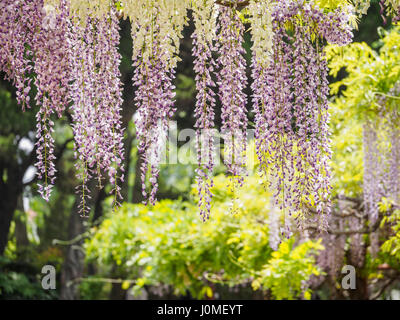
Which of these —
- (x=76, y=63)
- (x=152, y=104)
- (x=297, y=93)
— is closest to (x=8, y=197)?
(x=76, y=63)

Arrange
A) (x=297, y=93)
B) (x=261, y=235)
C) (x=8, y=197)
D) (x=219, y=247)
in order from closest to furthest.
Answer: (x=297, y=93) → (x=261, y=235) → (x=219, y=247) → (x=8, y=197)

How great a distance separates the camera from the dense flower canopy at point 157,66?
2.46 m

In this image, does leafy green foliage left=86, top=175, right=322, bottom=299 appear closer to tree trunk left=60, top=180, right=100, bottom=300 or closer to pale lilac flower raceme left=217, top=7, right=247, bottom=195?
pale lilac flower raceme left=217, top=7, right=247, bottom=195

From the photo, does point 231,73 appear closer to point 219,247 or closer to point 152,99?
point 152,99

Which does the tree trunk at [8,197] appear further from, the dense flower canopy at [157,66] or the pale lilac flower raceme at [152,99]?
the pale lilac flower raceme at [152,99]

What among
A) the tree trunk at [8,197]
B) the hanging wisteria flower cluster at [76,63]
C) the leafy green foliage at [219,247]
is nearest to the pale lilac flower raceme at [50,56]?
the hanging wisteria flower cluster at [76,63]

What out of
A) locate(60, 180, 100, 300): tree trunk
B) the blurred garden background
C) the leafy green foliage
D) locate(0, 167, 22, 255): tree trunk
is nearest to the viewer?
the blurred garden background

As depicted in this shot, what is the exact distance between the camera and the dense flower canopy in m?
2.46

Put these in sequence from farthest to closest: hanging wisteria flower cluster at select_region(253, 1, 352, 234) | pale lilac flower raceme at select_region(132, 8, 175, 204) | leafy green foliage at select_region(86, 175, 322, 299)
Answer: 1. leafy green foliage at select_region(86, 175, 322, 299)
2. hanging wisteria flower cluster at select_region(253, 1, 352, 234)
3. pale lilac flower raceme at select_region(132, 8, 175, 204)

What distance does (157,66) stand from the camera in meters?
2.47

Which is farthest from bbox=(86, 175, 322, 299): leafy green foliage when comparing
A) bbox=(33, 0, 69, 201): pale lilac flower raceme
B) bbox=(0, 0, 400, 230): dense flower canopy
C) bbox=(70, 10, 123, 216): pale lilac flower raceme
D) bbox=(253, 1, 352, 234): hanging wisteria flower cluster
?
bbox=(33, 0, 69, 201): pale lilac flower raceme

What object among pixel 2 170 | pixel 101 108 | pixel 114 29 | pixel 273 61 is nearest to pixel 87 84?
pixel 101 108

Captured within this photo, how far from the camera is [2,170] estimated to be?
9969 millimetres
